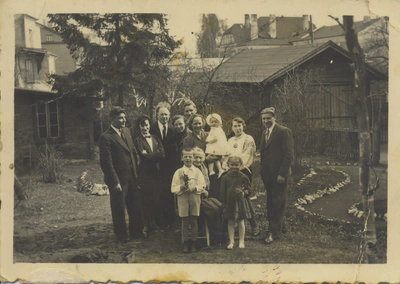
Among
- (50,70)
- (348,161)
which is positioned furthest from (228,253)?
(50,70)

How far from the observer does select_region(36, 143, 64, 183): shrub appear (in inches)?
183

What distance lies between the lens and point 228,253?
4.46m

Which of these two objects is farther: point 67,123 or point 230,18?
point 67,123

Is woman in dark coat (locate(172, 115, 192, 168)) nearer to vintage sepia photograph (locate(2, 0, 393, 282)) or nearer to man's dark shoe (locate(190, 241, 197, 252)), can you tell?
vintage sepia photograph (locate(2, 0, 393, 282))

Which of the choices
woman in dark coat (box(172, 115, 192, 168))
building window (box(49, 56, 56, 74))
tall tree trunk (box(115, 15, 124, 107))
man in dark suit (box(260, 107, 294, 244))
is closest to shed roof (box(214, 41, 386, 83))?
man in dark suit (box(260, 107, 294, 244))

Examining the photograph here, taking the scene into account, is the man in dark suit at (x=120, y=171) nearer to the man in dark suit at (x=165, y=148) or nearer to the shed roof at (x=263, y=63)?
the man in dark suit at (x=165, y=148)

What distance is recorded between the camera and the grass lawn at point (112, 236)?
14.6ft

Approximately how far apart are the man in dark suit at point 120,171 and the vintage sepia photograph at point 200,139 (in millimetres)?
15

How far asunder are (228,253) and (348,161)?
171 cm

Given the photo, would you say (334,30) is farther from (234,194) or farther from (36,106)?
(36,106)

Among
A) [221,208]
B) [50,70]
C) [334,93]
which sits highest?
[50,70]

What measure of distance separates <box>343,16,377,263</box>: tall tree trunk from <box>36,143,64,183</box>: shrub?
3428 millimetres

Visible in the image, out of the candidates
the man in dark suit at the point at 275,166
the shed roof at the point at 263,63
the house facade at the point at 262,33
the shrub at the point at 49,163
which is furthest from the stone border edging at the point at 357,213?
the shrub at the point at 49,163

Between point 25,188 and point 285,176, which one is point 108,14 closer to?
point 25,188
